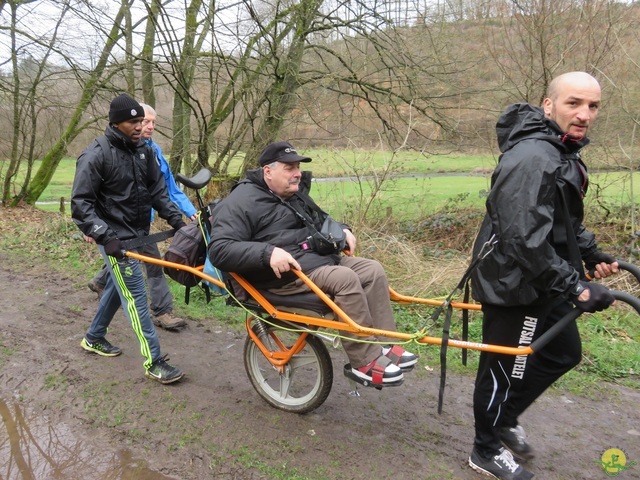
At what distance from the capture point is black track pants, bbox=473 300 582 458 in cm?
277

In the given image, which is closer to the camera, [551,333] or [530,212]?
[530,212]

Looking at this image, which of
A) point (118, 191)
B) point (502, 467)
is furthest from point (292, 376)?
point (118, 191)

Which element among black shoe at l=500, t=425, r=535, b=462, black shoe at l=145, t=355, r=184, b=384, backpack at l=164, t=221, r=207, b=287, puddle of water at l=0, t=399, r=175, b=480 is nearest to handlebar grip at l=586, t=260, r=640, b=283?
Result: black shoe at l=500, t=425, r=535, b=462

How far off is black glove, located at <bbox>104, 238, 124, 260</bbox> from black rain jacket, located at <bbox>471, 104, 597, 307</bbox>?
2.51 m

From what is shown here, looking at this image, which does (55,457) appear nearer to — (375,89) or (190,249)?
(190,249)

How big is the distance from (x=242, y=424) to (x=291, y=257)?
1.27 meters

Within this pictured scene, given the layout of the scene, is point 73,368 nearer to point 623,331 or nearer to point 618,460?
point 618,460

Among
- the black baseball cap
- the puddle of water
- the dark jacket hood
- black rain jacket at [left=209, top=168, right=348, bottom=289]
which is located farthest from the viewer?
the black baseball cap

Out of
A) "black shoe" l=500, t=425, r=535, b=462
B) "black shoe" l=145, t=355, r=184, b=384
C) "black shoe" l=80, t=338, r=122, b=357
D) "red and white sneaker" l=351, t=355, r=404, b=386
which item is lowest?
"black shoe" l=80, t=338, r=122, b=357

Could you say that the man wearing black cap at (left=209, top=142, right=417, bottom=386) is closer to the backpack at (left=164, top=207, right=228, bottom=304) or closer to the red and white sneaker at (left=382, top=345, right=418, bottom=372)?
the red and white sneaker at (left=382, top=345, right=418, bottom=372)

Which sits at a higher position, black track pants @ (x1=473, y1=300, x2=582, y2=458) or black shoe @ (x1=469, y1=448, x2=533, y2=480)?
black track pants @ (x1=473, y1=300, x2=582, y2=458)

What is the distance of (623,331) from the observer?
5.10 m

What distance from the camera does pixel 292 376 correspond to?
3.80 meters

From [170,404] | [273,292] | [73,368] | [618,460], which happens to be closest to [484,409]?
[618,460]
